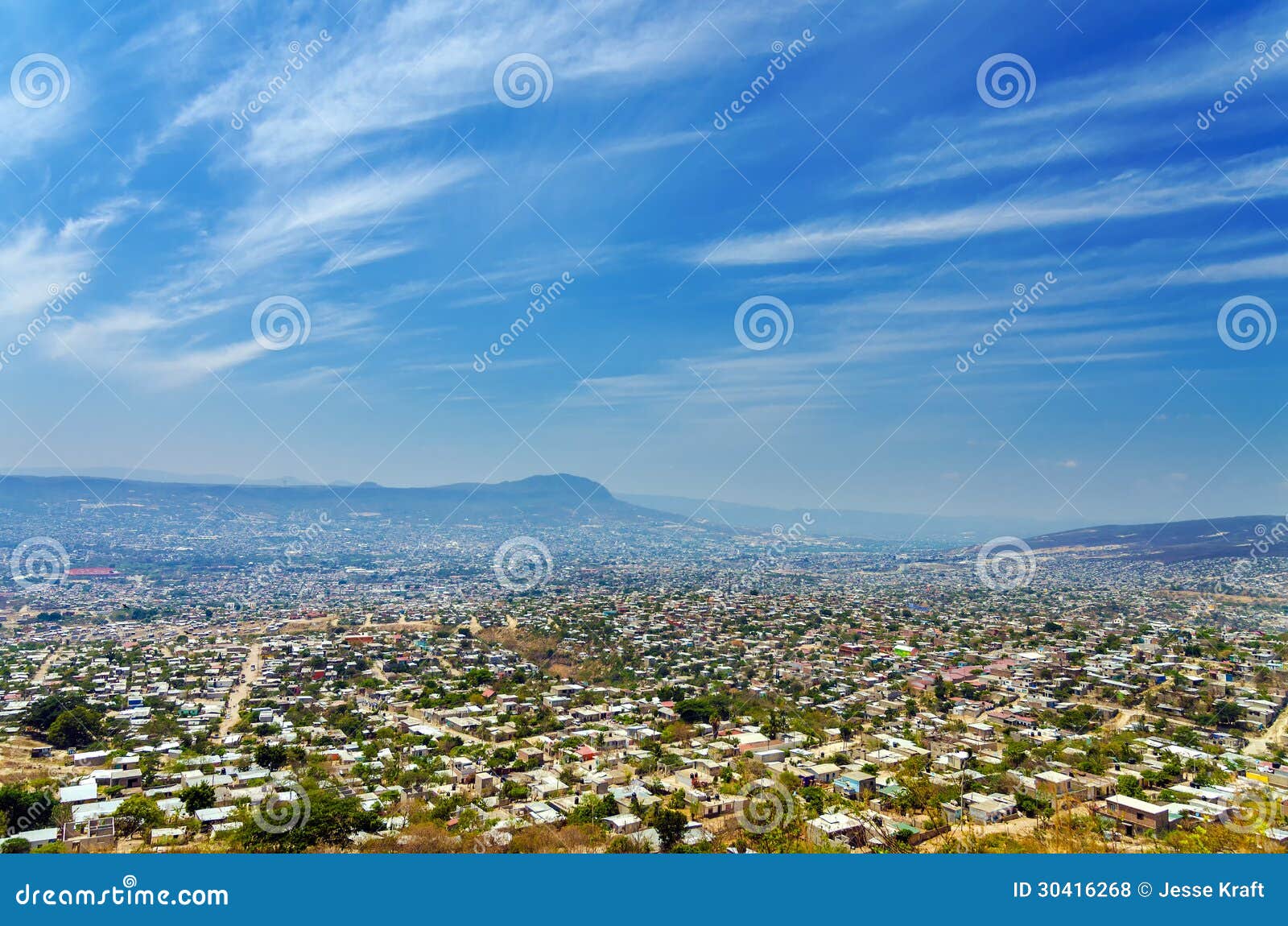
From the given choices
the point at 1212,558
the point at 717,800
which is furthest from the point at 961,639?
the point at 1212,558

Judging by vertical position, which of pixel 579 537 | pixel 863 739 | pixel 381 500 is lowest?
pixel 863 739

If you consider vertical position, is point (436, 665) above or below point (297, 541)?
below

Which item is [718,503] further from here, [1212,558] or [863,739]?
[863,739]

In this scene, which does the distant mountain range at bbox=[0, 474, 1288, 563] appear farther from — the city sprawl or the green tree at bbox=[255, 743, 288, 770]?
the green tree at bbox=[255, 743, 288, 770]
